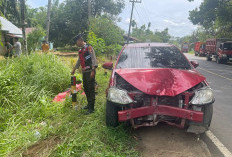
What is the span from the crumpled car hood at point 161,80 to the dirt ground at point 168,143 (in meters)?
0.86

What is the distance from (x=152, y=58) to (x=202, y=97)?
1.55 m

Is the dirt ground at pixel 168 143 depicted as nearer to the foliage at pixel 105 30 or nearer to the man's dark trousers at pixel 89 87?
the man's dark trousers at pixel 89 87

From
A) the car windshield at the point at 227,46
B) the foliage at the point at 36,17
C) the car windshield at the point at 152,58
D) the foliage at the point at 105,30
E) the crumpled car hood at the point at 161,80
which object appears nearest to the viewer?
the crumpled car hood at the point at 161,80

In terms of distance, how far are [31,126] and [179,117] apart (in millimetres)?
2723

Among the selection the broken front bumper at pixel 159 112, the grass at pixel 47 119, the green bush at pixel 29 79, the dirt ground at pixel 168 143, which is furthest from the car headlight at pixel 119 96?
→ the green bush at pixel 29 79

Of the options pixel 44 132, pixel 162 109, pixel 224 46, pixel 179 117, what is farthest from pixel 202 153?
pixel 224 46

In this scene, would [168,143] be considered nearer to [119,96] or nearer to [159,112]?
[159,112]

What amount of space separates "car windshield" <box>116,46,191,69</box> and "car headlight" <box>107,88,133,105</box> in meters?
1.02

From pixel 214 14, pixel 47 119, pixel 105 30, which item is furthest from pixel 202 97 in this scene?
pixel 214 14

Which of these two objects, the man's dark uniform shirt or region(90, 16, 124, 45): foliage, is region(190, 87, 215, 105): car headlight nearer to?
the man's dark uniform shirt

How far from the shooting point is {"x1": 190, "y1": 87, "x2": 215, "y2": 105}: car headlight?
9.59ft

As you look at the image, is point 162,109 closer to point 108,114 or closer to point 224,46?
point 108,114

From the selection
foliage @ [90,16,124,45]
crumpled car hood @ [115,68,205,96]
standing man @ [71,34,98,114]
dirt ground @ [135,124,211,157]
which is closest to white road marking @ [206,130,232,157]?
dirt ground @ [135,124,211,157]

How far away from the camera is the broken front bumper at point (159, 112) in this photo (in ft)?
9.34
